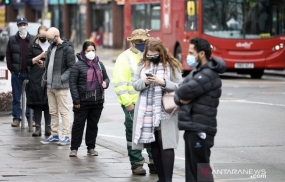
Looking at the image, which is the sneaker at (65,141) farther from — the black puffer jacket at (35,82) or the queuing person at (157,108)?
the queuing person at (157,108)

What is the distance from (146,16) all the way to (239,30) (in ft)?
20.6

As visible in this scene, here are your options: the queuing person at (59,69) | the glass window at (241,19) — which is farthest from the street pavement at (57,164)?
the glass window at (241,19)

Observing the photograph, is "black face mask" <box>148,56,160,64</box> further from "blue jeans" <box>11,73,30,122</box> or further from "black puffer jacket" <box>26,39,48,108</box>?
"blue jeans" <box>11,73,30,122</box>

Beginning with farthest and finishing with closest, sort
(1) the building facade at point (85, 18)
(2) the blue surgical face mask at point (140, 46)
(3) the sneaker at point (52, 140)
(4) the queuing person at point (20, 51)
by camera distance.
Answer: (1) the building facade at point (85, 18) < (4) the queuing person at point (20, 51) < (3) the sneaker at point (52, 140) < (2) the blue surgical face mask at point (140, 46)

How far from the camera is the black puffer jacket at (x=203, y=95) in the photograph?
8367mm

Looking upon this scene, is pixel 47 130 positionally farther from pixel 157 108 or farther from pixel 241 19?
pixel 241 19

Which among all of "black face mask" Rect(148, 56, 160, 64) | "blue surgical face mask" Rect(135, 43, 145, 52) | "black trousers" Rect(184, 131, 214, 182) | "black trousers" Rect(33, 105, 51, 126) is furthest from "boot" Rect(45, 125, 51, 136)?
"black trousers" Rect(184, 131, 214, 182)

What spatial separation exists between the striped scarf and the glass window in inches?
797

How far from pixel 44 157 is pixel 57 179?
1.97 meters

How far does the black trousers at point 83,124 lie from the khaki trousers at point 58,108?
110 centimetres

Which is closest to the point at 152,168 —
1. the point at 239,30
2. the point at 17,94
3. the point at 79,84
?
the point at 79,84

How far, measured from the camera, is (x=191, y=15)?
30.5 meters

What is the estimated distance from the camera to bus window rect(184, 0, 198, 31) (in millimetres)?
30250

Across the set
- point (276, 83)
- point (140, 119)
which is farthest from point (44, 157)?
point (276, 83)
